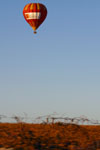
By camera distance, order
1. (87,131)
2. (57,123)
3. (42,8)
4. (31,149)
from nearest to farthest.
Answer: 1. (31,149)
2. (87,131)
3. (57,123)
4. (42,8)

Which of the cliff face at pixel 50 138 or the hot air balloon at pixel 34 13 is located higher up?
the hot air balloon at pixel 34 13

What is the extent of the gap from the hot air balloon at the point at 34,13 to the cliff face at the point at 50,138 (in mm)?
40289

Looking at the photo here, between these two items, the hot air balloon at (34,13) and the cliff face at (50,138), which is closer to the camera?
the cliff face at (50,138)

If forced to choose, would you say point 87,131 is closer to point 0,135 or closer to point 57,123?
point 57,123

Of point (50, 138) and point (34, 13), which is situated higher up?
point (34, 13)

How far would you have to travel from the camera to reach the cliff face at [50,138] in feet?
44.9

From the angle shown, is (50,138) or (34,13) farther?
(34,13)

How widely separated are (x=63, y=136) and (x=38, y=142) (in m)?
1.27

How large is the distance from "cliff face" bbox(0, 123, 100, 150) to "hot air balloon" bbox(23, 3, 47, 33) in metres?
40.3

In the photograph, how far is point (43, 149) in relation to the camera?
1343 cm

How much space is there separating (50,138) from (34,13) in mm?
42349

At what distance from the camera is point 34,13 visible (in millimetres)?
55469

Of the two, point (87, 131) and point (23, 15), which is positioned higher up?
point (23, 15)

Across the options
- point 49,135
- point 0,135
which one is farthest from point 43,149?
point 0,135
